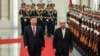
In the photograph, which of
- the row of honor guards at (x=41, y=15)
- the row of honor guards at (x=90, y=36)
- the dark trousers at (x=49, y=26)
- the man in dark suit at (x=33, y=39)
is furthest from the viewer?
the dark trousers at (x=49, y=26)

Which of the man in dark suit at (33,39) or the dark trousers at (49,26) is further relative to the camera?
the dark trousers at (49,26)

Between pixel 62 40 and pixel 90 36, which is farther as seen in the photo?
pixel 90 36

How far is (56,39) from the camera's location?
873 cm

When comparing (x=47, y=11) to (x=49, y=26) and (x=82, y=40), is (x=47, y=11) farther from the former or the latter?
(x=82, y=40)

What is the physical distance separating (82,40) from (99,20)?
2337mm

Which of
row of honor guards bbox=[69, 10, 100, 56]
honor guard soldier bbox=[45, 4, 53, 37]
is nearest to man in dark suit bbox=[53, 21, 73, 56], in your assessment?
row of honor guards bbox=[69, 10, 100, 56]

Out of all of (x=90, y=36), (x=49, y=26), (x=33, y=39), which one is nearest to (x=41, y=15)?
(x=49, y=26)

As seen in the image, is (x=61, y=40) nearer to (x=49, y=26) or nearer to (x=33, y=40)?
(x=33, y=40)

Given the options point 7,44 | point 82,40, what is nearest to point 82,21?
point 82,40

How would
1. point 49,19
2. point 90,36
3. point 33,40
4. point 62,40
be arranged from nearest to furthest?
point 62,40 < point 33,40 < point 90,36 < point 49,19

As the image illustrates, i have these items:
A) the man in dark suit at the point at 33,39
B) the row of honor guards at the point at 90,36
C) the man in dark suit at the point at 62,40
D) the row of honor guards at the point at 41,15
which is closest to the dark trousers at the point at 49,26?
the row of honor guards at the point at 41,15

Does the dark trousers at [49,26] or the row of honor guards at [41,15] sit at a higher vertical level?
the row of honor guards at [41,15]

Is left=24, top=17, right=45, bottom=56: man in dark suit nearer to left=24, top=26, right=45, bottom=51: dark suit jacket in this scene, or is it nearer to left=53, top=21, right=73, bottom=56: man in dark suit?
left=24, top=26, right=45, bottom=51: dark suit jacket

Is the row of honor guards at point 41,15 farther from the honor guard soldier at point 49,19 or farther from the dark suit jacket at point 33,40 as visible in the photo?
the dark suit jacket at point 33,40
